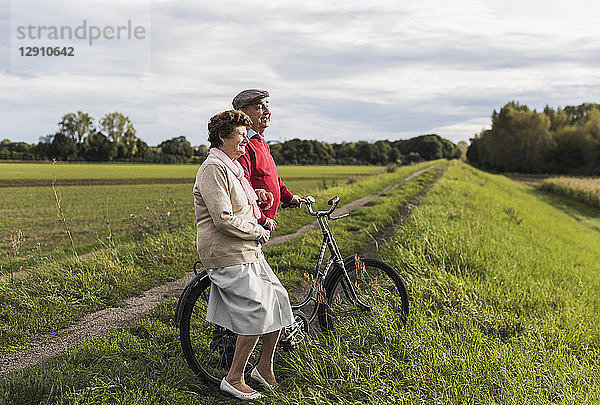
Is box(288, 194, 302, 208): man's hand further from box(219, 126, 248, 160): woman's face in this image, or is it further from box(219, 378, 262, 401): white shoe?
box(219, 378, 262, 401): white shoe

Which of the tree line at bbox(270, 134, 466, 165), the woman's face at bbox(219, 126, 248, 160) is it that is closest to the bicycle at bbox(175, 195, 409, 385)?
the woman's face at bbox(219, 126, 248, 160)

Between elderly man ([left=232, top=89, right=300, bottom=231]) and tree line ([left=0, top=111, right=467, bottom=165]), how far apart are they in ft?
8.83

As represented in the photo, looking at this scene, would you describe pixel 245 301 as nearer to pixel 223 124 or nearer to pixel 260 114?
pixel 223 124

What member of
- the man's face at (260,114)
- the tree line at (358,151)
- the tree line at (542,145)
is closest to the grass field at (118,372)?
the man's face at (260,114)

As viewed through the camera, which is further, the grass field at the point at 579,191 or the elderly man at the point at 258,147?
the grass field at the point at 579,191

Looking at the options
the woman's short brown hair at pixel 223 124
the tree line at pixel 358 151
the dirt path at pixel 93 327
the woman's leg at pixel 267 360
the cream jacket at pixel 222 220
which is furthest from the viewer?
the tree line at pixel 358 151

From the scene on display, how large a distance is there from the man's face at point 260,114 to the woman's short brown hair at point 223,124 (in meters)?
0.50

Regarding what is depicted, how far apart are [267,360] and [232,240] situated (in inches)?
39.9

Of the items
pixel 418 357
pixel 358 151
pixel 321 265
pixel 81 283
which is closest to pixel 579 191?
pixel 418 357

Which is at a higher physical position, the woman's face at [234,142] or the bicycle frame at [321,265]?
the woman's face at [234,142]

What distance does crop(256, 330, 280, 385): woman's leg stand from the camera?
3.13 meters

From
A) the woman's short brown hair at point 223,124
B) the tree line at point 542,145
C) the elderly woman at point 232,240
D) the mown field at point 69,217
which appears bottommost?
the mown field at point 69,217

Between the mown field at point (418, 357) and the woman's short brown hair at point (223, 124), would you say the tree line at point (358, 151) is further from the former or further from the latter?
the woman's short brown hair at point (223, 124)

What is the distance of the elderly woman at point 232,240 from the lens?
271 centimetres
